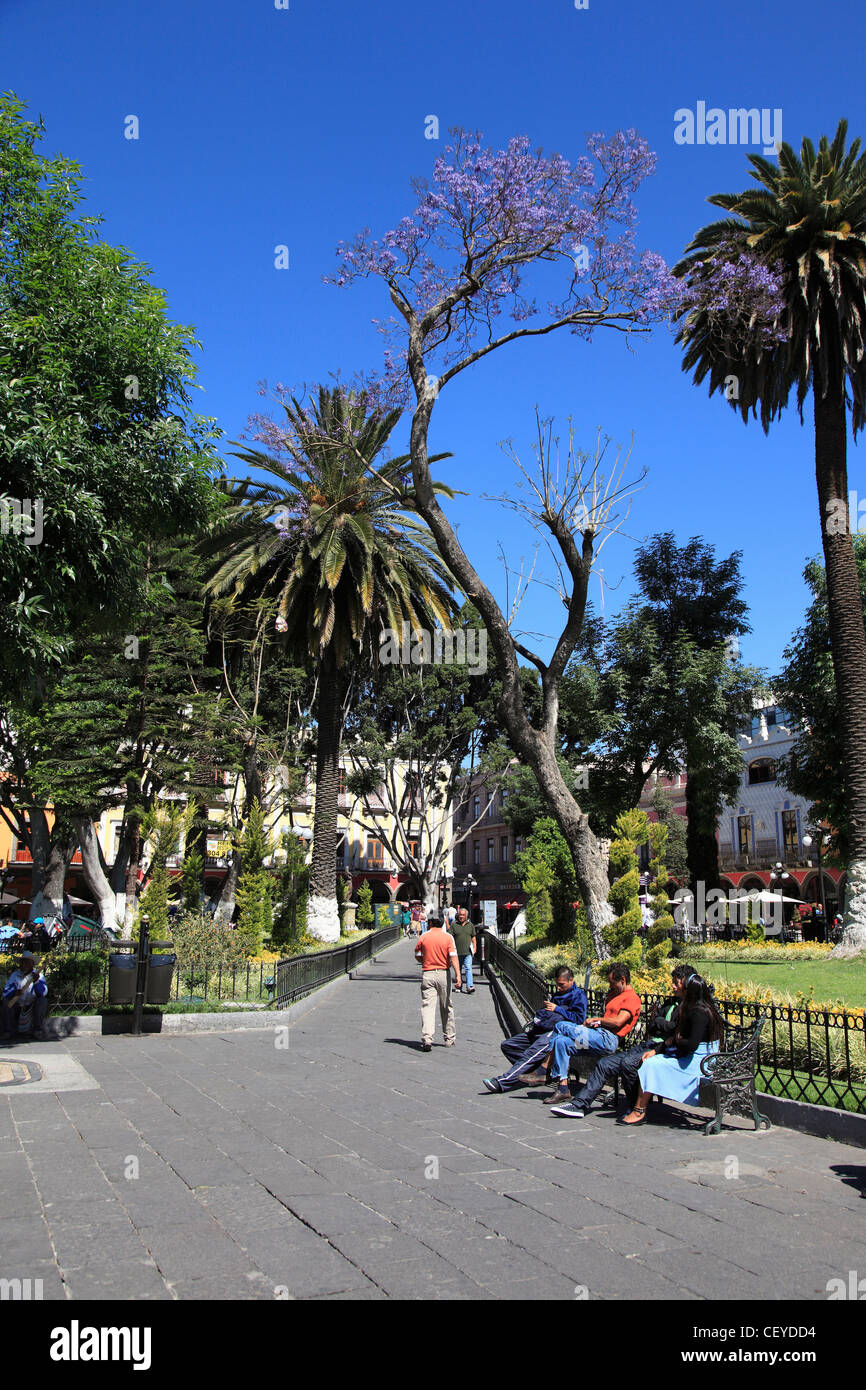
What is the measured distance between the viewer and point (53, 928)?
2536 cm

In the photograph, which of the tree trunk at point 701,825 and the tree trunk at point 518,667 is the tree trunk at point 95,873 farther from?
the tree trunk at point 701,825

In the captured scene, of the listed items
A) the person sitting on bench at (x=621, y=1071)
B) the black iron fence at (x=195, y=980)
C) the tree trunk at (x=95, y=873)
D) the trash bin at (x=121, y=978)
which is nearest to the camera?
the person sitting on bench at (x=621, y=1071)

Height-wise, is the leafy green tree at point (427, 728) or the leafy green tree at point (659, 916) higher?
the leafy green tree at point (427, 728)

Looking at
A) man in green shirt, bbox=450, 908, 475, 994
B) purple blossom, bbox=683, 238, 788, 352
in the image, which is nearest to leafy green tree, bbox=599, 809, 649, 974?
purple blossom, bbox=683, 238, 788, 352

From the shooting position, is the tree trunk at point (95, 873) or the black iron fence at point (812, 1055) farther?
the tree trunk at point (95, 873)

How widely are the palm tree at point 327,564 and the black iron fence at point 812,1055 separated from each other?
1640 centimetres

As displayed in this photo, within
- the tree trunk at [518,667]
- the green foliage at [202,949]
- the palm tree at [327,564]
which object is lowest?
the green foliage at [202,949]

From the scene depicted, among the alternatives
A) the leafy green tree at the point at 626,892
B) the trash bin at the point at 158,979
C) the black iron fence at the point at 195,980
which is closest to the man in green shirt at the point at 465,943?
the black iron fence at the point at 195,980

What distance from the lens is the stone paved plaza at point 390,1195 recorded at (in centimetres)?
439

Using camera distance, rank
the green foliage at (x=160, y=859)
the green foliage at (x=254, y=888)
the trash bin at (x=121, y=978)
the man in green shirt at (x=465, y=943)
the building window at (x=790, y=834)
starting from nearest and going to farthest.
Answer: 1. the trash bin at (x=121, y=978)
2. the green foliage at (x=160, y=859)
3. the green foliage at (x=254, y=888)
4. the man in green shirt at (x=465, y=943)
5. the building window at (x=790, y=834)

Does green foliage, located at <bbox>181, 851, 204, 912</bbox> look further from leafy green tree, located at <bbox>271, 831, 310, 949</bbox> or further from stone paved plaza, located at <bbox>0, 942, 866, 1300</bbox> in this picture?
stone paved plaza, located at <bbox>0, 942, 866, 1300</bbox>

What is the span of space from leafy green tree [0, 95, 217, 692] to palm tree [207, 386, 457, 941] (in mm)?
12703
